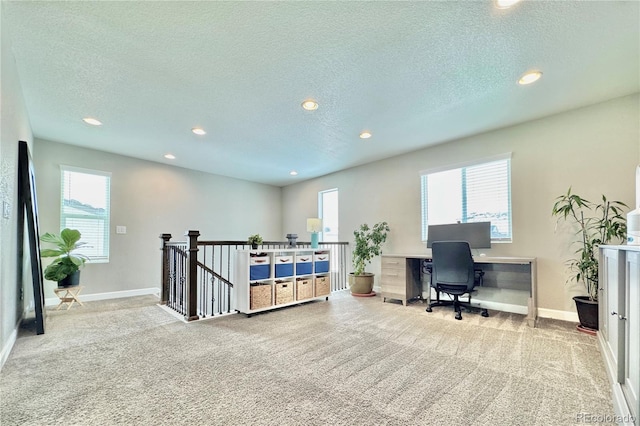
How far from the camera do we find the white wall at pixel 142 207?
4602 millimetres

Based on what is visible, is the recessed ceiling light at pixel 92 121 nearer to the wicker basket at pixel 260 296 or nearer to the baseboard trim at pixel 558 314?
the wicker basket at pixel 260 296

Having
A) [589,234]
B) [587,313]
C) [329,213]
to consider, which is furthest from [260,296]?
[589,234]

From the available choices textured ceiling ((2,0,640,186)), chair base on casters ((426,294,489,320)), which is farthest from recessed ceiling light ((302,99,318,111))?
chair base on casters ((426,294,489,320))

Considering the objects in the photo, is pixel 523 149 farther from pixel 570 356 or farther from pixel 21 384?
pixel 21 384

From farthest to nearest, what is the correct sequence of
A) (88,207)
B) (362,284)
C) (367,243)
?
(367,243), (362,284), (88,207)

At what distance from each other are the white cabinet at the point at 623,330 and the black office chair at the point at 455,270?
1370 mm

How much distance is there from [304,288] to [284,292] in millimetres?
404

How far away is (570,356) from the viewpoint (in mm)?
2422

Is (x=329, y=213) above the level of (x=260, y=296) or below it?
above

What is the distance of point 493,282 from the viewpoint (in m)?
4.00

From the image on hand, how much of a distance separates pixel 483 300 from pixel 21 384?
497 cm

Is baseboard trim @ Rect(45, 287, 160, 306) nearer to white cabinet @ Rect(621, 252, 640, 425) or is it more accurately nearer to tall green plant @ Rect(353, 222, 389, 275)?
tall green plant @ Rect(353, 222, 389, 275)

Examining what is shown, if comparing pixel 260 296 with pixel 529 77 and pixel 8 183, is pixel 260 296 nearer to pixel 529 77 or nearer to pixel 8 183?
pixel 8 183

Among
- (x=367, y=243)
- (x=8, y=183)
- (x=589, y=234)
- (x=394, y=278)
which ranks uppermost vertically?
(x=8, y=183)
